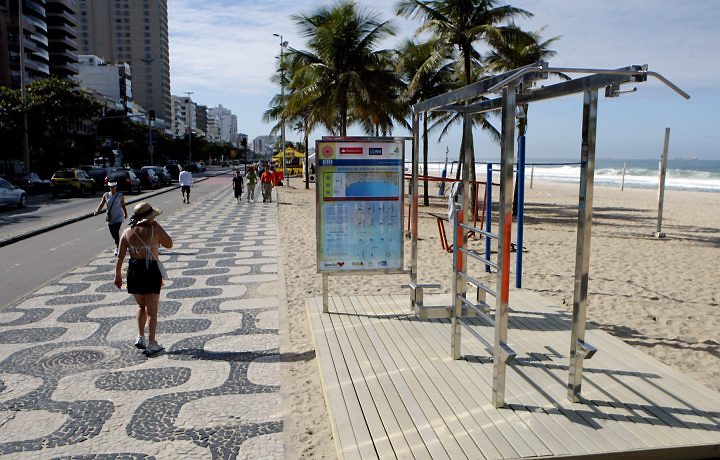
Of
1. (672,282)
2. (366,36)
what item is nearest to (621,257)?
(672,282)

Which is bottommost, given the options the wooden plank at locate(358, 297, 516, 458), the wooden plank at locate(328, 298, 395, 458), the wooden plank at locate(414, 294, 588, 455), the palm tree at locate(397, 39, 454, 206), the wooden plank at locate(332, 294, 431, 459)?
the wooden plank at locate(328, 298, 395, 458)

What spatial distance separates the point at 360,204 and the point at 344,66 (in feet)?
60.9

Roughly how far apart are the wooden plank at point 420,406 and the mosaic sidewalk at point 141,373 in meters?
0.95

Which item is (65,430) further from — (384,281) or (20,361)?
(384,281)

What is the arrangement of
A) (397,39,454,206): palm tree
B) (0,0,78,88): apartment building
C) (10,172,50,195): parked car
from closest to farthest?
1. (397,39,454,206): palm tree
2. (10,172,50,195): parked car
3. (0,0,78,88): apartment building

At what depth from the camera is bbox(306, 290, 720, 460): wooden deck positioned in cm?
364

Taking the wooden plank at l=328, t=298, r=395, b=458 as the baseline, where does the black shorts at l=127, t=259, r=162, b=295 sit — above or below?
above

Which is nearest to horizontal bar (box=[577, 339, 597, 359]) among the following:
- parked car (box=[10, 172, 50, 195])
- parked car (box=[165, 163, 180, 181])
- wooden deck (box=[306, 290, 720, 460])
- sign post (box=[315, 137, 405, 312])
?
wooden deck (box=[306, 290, 720, 460])

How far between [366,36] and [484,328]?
65.0 feet

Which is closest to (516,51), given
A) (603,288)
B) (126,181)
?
(603,288)

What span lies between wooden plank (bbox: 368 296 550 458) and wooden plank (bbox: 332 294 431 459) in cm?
27

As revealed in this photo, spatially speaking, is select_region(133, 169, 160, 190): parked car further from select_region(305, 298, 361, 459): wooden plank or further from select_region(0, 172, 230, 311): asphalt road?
select_region(305, 298, 361, 459): wooden plank

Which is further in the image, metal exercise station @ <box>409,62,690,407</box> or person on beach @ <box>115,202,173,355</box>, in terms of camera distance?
person on beach @ <box>115,202,173,355</box>

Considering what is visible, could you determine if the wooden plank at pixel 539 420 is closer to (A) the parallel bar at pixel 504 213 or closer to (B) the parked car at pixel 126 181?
(A) the parallel bar at pixel 504 213
